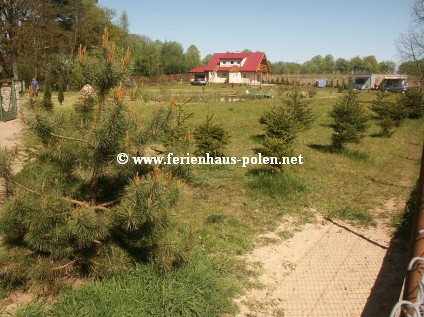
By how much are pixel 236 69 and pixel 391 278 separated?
2110 inches

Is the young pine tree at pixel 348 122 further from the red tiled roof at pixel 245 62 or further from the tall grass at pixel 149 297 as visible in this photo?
the red tiled roof at pixel 245 62

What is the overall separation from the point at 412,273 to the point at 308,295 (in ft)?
7.07

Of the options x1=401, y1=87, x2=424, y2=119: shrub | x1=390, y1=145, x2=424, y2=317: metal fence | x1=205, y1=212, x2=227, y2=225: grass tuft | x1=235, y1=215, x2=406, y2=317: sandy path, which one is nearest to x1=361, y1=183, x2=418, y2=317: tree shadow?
x1=235, y1=215, x2=406, y2=317: sandy path

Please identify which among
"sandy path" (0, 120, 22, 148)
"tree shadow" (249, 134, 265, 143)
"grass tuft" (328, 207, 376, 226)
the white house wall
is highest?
the white house wall

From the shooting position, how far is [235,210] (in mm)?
6105

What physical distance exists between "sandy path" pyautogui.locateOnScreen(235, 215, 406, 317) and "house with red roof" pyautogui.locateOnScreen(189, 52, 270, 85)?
51379 millimetres

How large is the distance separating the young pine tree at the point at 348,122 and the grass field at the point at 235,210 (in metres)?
0.45

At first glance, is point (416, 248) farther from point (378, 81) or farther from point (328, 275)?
point (378, 81)

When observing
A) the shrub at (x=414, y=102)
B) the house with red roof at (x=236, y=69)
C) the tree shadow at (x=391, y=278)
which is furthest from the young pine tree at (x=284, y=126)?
the house with red roof at (x=236, y=69)

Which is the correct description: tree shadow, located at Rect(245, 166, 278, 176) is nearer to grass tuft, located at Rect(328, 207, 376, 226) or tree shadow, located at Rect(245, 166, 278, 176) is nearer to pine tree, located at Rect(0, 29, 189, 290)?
grass tuft, located at Rect(328, 207, 376, 226)

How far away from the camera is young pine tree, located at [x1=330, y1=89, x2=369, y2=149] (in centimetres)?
1060

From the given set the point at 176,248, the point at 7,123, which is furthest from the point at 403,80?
the point at 176,248

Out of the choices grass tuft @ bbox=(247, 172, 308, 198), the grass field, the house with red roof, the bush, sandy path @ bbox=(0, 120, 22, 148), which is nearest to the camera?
the grass field

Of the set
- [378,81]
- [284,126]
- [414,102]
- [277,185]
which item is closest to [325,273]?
[277,185]
